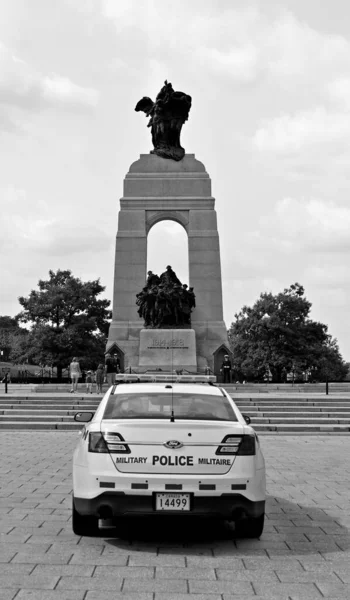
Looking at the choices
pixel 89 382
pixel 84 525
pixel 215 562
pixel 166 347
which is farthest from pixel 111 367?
pixel 215 562

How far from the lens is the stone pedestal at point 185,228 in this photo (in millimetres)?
31203

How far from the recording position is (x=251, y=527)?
19.3 ft

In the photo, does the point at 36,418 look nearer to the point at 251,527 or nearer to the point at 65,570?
the point at 251,527

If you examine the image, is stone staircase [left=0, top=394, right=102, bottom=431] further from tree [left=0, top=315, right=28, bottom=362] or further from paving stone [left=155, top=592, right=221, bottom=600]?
tree [left=0, top=315, right=28, bottom=362]

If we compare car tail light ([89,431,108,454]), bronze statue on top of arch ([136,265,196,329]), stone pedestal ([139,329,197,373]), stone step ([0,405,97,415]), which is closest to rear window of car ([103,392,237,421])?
car tail light ([89,431,108,454])

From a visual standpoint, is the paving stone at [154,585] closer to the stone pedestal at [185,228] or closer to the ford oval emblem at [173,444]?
the ford oval emblem at [173,444]

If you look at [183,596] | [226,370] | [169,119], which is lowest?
[183,596]

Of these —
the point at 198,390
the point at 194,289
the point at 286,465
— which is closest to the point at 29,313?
the point at 194,289

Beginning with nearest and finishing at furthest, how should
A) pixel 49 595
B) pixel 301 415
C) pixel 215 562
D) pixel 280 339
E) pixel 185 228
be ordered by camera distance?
1. pixel 49 595
2. pixel 215 562
3. pixel 301 415
4. pixel 185 228
5. pixel 280 339

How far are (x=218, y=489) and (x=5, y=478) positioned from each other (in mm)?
4743

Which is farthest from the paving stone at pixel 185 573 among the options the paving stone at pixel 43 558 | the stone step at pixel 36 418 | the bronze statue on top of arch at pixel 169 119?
the bronze statue on top of arch at pixel 169 119

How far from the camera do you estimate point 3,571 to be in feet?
15.8

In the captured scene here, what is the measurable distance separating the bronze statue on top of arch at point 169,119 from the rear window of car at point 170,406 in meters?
28.4

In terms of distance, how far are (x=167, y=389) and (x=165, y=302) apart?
23.5m
